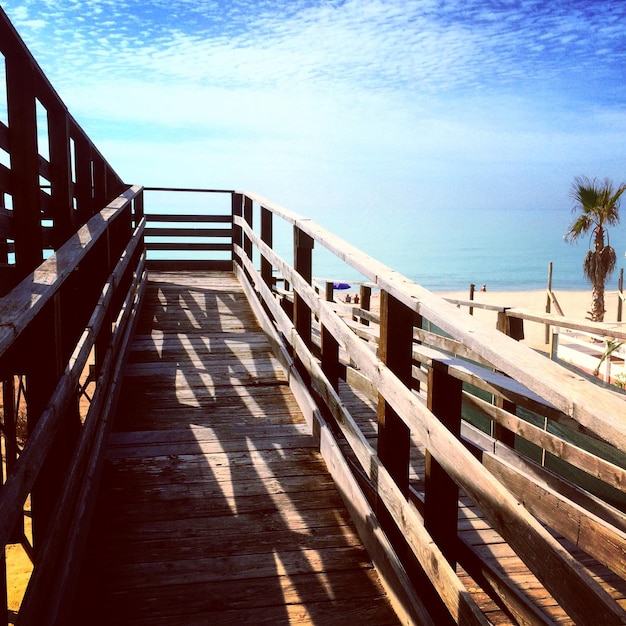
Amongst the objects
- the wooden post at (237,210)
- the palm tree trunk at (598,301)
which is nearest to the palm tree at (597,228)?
the palm tree trunk at (598,301)

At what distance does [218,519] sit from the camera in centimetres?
306

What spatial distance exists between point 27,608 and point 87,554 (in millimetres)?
822

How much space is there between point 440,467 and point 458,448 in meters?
0.45

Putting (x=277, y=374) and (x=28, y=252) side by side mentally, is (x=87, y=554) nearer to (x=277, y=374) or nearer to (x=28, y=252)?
(x=28, y=252)

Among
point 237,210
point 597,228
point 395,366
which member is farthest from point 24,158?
point 597,228

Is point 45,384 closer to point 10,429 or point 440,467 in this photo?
point 10,429

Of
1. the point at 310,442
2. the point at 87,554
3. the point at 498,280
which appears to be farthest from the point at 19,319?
the point at 498,280

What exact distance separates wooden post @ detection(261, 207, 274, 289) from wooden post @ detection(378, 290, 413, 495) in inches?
141

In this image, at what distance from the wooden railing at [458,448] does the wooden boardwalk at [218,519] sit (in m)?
0.22

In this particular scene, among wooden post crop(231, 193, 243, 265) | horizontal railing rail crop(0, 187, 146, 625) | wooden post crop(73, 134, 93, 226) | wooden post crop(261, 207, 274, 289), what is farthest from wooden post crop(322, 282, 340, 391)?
wooden post crop(231, 193, 243, 265)

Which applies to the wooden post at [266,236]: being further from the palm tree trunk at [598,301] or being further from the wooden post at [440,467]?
the palm tree trunk at [598,301]

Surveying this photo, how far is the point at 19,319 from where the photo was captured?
169 cm

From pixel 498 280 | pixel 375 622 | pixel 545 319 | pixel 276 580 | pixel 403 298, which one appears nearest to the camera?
pixel 403 298

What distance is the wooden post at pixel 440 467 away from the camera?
2346 mm
